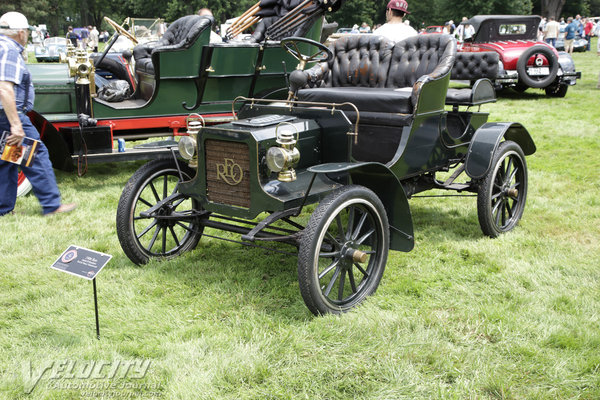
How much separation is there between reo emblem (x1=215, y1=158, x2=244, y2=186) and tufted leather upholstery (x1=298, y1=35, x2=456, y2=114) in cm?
139

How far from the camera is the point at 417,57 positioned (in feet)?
15.8

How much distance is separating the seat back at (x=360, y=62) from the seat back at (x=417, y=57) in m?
0.08

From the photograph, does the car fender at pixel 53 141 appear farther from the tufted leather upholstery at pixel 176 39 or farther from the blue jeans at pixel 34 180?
the tufted leather upholstery at pixel 176 39

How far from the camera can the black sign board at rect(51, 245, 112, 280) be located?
9.14 ft

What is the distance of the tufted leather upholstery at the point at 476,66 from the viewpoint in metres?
10.3

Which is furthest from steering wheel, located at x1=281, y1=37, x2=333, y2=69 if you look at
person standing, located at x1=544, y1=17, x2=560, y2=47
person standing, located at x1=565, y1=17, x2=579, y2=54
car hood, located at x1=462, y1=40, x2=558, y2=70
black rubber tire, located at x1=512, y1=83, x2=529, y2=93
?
person standing, located at x1=565, y1=17, x2=579, y2=54

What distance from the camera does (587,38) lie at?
28.6m

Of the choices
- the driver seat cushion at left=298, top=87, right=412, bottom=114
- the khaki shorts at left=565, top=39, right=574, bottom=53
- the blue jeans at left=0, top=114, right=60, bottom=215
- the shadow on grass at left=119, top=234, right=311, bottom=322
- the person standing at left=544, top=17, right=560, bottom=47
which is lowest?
the shadow on grass at left=119, top=234, right=311, bottom=322

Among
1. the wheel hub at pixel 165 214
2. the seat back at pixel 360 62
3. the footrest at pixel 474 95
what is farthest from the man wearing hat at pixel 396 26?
the wheel hub at pixel 165 214

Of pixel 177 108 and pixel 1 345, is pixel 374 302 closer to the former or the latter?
pixel 1 345

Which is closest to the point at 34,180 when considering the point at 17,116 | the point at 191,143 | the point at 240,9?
the point at 17,116

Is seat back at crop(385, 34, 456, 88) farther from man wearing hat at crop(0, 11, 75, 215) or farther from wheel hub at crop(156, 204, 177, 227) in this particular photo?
man wearing hat at crop(0, 11, 75, 215)

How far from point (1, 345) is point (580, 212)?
4693mm

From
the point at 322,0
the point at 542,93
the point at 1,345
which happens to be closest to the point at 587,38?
the point at 542,93
